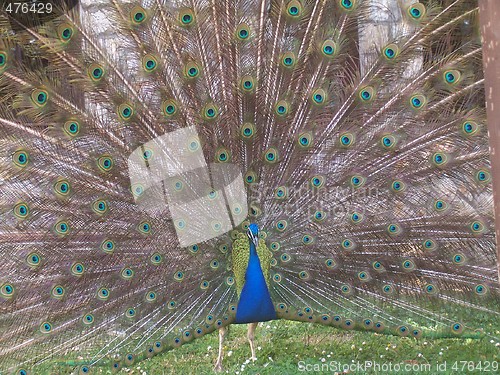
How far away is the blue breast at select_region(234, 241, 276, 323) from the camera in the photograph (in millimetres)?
3549

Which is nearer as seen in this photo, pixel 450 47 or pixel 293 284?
pixel 450 47

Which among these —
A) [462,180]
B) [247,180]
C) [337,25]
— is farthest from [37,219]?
[462,180]

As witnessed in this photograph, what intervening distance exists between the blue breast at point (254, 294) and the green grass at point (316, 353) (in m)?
0.74

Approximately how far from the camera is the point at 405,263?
354 centimetres

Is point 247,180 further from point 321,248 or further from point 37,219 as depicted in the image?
point 37,219

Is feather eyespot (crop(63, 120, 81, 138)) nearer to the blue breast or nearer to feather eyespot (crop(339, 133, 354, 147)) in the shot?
the blue breast

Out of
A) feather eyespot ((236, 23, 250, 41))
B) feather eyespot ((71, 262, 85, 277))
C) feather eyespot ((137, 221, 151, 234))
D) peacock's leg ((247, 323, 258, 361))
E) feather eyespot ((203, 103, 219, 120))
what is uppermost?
feather eyespot ((236, 23, 250, 41))

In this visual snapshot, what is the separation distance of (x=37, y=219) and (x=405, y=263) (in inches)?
84.4

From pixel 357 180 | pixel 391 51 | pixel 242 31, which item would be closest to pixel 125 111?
pixel 242 31

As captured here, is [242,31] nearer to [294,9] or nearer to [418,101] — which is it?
[294,9]

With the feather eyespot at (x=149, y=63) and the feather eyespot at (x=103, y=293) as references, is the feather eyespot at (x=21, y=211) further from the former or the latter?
the feather eyespot at (x=149, y=63)

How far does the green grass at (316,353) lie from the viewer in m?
4.16

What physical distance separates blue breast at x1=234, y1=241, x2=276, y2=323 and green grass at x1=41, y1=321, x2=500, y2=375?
741 millimetres

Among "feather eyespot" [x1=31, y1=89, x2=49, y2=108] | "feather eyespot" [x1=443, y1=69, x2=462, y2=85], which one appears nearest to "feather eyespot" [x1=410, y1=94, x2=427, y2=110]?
"feather eyespot" [x1=443, y1=69, x2=462, y2=85]
